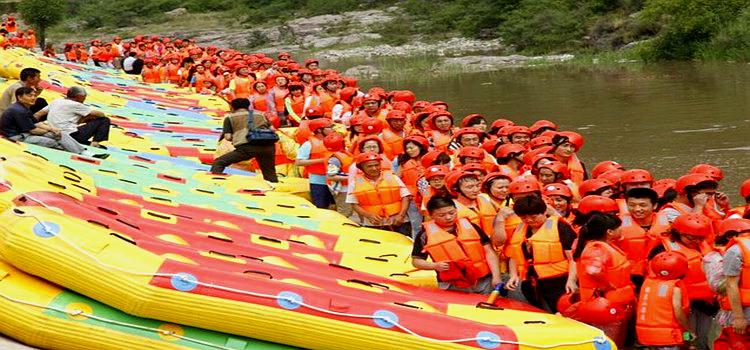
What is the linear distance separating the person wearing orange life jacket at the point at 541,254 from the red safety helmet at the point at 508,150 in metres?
1.81

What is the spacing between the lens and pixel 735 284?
204 inches

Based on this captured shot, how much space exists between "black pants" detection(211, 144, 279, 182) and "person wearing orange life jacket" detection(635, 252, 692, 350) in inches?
228

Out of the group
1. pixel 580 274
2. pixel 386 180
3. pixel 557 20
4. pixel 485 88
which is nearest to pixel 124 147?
pixel 386 180

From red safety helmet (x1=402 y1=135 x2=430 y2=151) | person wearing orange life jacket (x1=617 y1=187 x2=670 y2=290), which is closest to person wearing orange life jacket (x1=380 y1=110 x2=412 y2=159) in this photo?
red safety helmet (x1=402 y1=135 x2=430 y2=151)

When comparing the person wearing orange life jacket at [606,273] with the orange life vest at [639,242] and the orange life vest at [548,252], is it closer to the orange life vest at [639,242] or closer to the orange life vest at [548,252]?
the orange life vest at [639,242]

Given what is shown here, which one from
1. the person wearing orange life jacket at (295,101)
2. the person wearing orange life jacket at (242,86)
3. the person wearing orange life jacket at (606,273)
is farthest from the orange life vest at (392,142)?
the person wearing orange life jacket at (242,86)

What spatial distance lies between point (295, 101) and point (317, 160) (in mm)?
4328

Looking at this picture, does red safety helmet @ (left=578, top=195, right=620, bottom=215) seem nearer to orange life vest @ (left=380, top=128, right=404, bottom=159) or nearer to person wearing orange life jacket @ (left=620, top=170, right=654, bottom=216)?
person wearing orange life jacket @ (left=620, top=170, right=654, bottom=216)

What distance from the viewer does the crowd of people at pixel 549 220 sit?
5.50 meters

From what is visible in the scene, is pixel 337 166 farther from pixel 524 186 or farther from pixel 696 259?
pixel 696 259

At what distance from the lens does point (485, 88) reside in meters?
26.3

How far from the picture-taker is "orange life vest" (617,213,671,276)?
604cm

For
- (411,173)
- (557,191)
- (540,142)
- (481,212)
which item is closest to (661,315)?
(557,191)

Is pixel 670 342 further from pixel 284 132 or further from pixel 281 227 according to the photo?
pixel 284 132
